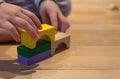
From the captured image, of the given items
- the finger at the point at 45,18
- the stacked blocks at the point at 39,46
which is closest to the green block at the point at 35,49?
the stacked blocks at the point at 39,46

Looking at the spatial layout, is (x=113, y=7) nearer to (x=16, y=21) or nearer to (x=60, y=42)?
(x=60, y=42)

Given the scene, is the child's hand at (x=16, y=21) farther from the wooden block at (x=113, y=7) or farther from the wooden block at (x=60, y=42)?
the wooden block at (x=113, y=7)

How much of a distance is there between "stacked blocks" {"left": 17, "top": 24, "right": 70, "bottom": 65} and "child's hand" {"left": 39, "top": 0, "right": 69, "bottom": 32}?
6cm

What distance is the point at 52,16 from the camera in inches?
30.8

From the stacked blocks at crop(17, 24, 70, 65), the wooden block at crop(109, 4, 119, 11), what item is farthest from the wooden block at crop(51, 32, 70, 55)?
the wooden block at crop(109, 4, 119, 11)

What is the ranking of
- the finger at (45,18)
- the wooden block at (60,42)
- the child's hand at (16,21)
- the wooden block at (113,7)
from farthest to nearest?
the wooden block at (113,7) < the finger at (45,18) < the wooden block at (60,42) < the child's hand at (16,21)

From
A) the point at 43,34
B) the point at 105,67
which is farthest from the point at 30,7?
the point at 105,67

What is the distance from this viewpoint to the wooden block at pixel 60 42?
0.72 meters

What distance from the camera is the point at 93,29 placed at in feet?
3.20

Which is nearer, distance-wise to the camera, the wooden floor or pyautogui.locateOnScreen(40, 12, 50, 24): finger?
the wooden floor

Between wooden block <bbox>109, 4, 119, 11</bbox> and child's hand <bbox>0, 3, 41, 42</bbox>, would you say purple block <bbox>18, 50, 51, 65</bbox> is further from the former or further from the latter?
wooden block <bbox>109, 4, 119, 11</bbox>

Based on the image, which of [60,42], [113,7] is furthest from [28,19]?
[113,7]

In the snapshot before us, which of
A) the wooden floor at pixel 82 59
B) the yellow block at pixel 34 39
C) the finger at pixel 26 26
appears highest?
the finger at pixel 26 26

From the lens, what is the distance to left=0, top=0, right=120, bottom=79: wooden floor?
632 mm
